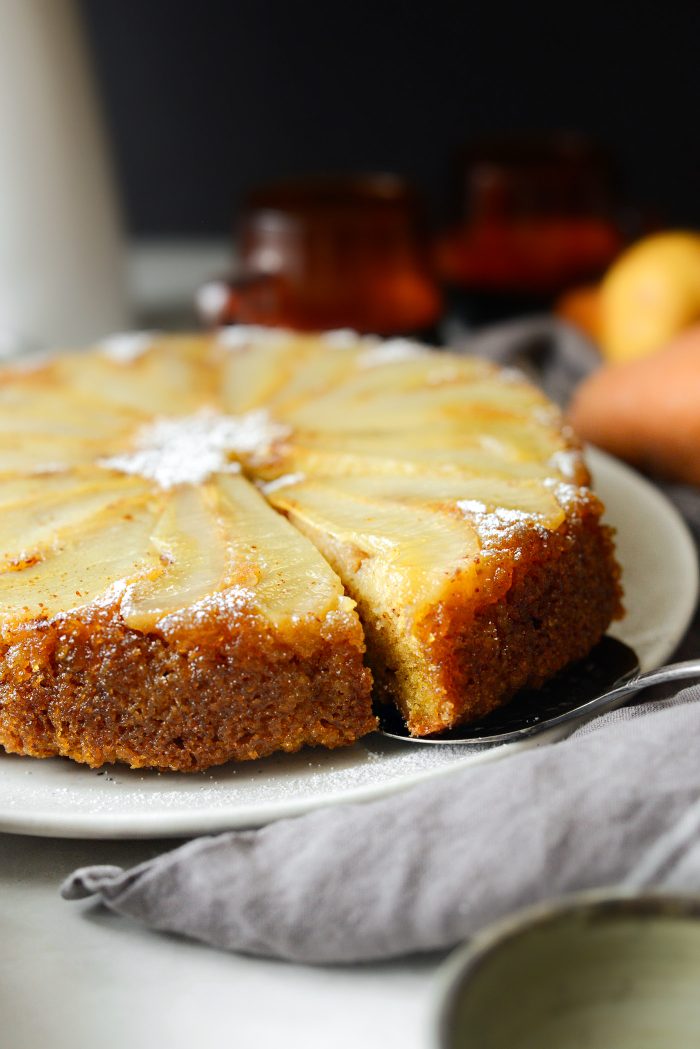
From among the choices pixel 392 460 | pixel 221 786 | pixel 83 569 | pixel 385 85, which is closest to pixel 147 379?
pixel 392 460

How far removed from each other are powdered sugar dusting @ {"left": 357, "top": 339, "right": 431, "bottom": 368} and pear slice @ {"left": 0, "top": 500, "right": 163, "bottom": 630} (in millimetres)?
618

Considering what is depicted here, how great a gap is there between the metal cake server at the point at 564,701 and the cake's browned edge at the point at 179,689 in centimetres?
10

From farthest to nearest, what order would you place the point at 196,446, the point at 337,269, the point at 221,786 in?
the point at 337,269 → the point at 196,446 → the point at 221,786

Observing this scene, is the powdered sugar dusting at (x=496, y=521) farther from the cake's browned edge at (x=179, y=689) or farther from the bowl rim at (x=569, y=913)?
the bowl rim at (x=569, y=913)

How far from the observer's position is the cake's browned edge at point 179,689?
119 centimetres

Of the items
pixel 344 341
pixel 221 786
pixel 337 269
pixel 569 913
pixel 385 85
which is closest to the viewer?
pixel 569 913

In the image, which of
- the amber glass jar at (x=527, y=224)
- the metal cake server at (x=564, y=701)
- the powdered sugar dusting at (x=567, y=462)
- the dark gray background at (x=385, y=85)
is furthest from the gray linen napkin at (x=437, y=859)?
the dark gray background at (x=385, y=85)

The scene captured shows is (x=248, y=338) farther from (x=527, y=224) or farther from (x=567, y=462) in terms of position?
(x=527, y=224)

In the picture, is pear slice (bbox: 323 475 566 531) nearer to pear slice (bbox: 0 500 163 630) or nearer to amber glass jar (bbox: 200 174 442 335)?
pear slice (bbox: 0 500 163 630)

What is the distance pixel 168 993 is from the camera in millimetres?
993

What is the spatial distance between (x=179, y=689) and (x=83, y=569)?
191 millimetres

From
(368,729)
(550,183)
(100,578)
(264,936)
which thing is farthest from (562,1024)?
(550,183)

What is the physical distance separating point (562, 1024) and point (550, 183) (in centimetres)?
218

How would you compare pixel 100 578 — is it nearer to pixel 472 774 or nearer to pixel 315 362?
pixel 472 774
